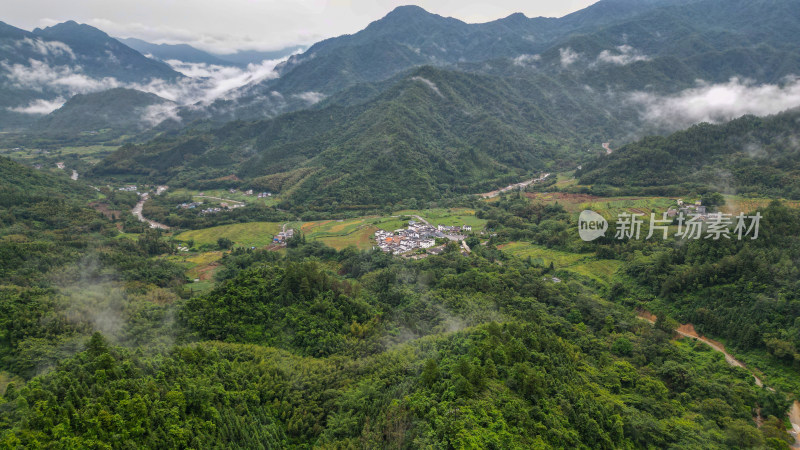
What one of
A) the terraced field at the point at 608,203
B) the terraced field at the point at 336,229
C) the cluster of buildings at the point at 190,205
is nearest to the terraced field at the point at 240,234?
the terraced field at the point at 336,229

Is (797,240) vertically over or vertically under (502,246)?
over

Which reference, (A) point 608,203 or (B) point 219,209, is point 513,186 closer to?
(A) point 608,203

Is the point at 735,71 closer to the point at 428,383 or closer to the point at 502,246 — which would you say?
the point at 502,246

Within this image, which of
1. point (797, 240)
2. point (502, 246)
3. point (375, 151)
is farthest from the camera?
point (375, 151)

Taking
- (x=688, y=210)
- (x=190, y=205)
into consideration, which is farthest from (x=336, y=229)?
(x=688, y=210)

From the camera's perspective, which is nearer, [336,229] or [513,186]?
[336,229]

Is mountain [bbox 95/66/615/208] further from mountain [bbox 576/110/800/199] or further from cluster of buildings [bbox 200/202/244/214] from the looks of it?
mountain [bbox 576/110/800/199]

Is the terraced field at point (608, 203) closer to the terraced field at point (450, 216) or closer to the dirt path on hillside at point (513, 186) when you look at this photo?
the dirt path on hillside at point (513, 186)

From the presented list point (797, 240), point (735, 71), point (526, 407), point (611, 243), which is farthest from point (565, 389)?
point (735, 71)
